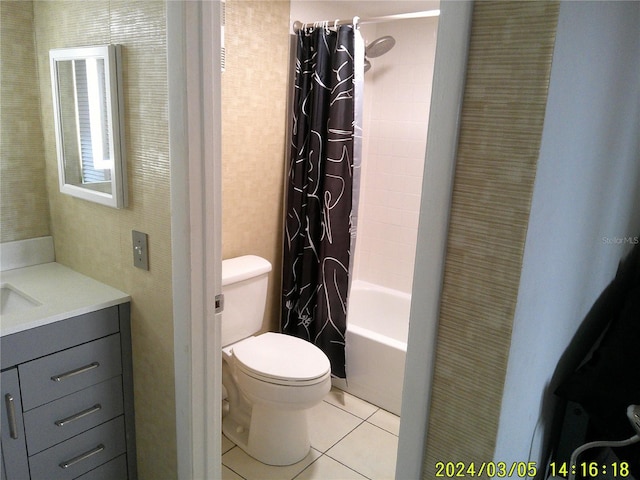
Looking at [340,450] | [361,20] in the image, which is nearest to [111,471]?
[340,450]

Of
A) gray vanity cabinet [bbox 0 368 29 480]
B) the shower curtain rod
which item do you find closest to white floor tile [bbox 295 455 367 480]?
gray vanity cabinet [bbox 0 368 29 480]

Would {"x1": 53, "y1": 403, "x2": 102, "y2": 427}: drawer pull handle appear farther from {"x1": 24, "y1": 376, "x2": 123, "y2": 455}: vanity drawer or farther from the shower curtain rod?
the shower curtain rod

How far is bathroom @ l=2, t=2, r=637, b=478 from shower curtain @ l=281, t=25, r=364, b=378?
112 cm

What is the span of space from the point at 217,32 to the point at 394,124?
1849 millimetres

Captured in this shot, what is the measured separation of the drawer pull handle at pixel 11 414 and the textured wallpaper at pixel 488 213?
1199 mm

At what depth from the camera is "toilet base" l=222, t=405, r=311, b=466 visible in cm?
202

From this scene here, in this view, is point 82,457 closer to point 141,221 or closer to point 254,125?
point 141,221

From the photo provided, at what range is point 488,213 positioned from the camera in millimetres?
750

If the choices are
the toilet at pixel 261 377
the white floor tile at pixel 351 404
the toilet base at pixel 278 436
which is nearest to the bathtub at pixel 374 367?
the white floor tile at pixel 351 404

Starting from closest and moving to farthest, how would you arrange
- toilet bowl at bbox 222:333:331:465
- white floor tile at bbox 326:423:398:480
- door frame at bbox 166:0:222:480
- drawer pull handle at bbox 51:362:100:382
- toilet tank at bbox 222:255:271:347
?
door frame at bbox 166:0:222:480, drawer pull handle at bbox 51:362:100:382, toilet bowl at bbox 222:333:331:465, white floor tile at bbox 326:423:398:480, toilet tank at bbox 222:255:271:347

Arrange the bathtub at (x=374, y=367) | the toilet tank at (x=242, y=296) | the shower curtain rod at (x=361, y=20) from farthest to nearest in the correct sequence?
the bathtub at (x=374, y=367) < the shower curtain rod at (x=361, y=20) < the toilet tank at (x=242, y=296)

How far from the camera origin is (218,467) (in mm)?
1564

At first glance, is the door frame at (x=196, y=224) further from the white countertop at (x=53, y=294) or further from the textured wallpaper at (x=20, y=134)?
the textured wallpaper at (x=20, y=134)

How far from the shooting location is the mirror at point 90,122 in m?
1.40
